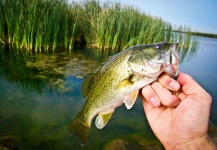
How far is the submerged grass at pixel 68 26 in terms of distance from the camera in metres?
10.0

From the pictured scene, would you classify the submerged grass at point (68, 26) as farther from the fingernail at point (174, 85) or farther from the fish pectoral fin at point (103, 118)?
the fingernail at point (174, 85)

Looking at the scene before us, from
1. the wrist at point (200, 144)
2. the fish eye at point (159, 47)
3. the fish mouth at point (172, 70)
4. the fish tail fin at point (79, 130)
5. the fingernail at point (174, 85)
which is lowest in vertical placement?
the fish tail fin at point (79, 130)

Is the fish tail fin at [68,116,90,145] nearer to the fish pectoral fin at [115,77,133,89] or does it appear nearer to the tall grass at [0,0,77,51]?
the fish pectoral fin at [115,77,133,89]

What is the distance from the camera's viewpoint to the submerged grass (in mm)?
10031

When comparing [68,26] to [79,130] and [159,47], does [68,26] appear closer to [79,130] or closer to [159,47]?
[79,130]

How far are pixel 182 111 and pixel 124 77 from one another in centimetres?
60

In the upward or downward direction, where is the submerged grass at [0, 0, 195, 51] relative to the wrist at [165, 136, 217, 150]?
upward

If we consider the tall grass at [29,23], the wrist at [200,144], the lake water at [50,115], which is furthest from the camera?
the tall grass at [29,23]

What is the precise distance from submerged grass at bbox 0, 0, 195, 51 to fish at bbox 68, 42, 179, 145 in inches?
330

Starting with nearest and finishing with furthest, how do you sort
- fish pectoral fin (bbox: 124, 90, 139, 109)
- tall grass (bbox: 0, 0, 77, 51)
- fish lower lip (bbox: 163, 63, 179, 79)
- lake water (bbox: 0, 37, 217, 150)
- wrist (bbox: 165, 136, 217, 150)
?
fish lower lip (bbox: 163, 63, 179, 79) < wrist (bbox: 165, 136, 217, 150) < fish pectoral fin (bbox: 124, 90, 139, 109) < lake water (bbox: 0, 37, 217, 150) < tall grass (bbox: 0, 0, 77, 51)

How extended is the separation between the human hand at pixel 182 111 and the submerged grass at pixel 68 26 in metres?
8.88

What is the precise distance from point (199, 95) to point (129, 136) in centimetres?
239

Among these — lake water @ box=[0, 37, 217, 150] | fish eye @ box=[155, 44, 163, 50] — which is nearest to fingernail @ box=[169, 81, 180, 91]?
fish eye @ box=[155, 44, 163, 50]

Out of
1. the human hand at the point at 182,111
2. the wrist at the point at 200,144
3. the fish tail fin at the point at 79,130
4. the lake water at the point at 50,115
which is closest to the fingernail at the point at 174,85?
the human hand at the point at 182,111
